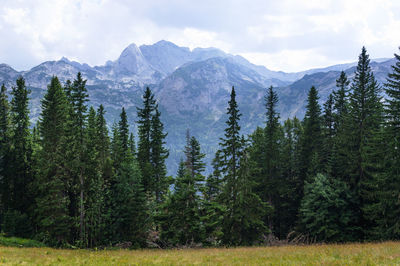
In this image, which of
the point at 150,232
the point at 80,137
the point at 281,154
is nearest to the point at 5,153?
the point at 80,137

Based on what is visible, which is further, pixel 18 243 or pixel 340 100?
pixel 340 100

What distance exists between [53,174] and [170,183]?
13.6 metres

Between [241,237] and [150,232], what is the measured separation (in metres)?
11.7

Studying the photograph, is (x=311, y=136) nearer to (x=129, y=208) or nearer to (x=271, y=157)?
(x=271, y=157)

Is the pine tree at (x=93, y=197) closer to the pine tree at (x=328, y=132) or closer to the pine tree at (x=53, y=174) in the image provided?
the pine tree at (x=53, y=174)

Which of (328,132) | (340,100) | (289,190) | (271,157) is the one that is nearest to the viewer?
(340,100)

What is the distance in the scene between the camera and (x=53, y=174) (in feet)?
102

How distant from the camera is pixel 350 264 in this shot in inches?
344

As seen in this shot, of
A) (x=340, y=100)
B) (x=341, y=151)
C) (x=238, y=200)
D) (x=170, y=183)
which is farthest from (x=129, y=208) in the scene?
(x=340, y=100)

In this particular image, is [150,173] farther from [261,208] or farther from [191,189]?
[261,208]

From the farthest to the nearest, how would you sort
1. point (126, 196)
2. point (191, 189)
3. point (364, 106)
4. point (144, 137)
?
point (144, 137) < point (126, 196) < point (364, 106) < point (191, 189)

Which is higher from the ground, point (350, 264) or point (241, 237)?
point (350, 264)

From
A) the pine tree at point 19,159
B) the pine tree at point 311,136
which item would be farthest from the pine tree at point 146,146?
the pine tree at point 311,136

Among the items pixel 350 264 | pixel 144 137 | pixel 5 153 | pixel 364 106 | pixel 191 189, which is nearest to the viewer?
pixel 350 264
